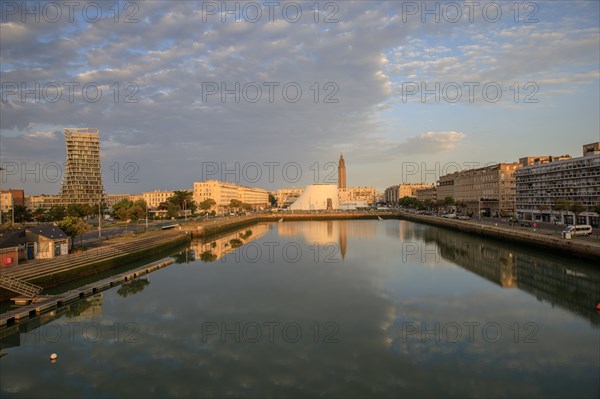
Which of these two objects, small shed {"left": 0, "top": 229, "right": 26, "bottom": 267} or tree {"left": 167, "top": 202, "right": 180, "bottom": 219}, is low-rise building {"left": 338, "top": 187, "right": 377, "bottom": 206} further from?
small shed {"left": 0, "top": 229, "right": 26, "bottom": 267}

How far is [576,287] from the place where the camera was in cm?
1878

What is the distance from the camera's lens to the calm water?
31.4ft

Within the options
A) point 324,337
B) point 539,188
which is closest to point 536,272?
point 324,337

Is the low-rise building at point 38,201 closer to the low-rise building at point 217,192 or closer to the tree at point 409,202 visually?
the low-rise building at point 217,192

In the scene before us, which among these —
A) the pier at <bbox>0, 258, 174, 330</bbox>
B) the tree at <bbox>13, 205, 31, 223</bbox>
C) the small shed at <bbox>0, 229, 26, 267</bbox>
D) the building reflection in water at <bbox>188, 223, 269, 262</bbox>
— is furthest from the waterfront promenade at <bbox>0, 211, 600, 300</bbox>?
the tree at <bbox>13, 205, 31, 223</bbox>

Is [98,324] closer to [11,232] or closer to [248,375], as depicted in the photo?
[248,375]

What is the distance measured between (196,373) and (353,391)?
4178 millimetres

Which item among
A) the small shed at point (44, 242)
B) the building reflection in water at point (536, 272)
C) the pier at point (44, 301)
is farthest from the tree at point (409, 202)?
the pier at point (44, 301)

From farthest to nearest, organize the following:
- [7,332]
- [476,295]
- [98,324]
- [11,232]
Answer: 1. [11,232]
2. [476,295]
3. [98,324]
4. [7,332]

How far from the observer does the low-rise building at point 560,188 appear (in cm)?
3578

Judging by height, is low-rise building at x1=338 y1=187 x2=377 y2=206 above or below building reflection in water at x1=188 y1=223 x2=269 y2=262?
above

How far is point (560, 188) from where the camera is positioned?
40688mm

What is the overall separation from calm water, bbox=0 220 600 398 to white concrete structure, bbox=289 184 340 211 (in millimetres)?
72052

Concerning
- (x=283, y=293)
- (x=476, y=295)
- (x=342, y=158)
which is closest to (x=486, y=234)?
(x=476, y=295)
